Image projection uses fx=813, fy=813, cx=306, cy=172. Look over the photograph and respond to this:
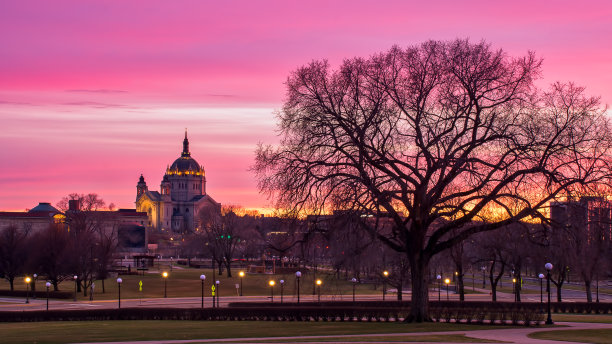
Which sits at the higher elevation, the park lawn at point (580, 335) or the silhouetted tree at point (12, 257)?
the silhouetted tree at point (12, 257)

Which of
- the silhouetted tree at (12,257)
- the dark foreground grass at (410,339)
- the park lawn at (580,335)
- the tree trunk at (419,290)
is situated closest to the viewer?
the dark foreground grass at (410,339)

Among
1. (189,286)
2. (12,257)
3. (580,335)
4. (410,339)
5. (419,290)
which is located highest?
(12,257)

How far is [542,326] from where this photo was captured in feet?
123

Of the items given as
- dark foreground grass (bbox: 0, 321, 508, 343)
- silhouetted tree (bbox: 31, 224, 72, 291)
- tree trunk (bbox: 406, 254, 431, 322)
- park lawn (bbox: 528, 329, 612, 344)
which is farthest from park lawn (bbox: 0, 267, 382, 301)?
park lawn (bbox: 528, 329, 612, 344)

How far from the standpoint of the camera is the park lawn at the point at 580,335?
30038mm

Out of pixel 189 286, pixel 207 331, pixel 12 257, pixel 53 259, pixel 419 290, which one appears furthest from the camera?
pixel 189 286

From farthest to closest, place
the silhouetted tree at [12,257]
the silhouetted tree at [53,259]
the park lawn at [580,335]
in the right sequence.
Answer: the silhouetted tree at [12,257] < the silhouetted tree at [53,259] < the park lawn at [580,335]

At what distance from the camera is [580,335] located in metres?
32.2

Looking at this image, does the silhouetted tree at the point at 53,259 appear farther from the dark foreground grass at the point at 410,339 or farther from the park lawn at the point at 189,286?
the dark foreground grass at the point at 410,339

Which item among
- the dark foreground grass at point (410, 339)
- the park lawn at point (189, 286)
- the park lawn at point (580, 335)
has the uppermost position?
the dark foreground grass at point (410, 339)

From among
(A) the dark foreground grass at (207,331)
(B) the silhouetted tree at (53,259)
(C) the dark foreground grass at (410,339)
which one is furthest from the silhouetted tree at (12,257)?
(C) the dark foreground grass at (410,339)

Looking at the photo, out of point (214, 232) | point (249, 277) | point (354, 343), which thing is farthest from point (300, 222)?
point (214, 232)

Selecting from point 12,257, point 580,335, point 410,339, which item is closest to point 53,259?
point 12,257

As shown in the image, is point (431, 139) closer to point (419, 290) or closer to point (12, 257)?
point (419, 290)
